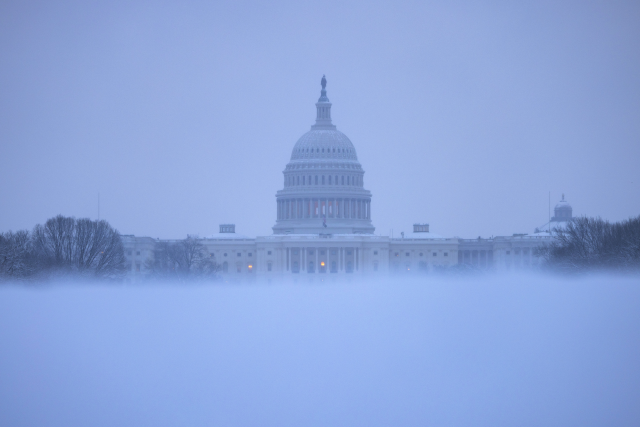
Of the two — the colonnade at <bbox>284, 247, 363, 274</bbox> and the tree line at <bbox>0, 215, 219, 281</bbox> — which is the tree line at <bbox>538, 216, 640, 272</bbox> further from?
the colonnade at <bbox>284, 247, 363, 274</bbox>

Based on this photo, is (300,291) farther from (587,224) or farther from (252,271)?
(252,271)

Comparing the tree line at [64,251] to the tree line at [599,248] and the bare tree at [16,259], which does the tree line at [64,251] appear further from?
the tree line at [599,248]

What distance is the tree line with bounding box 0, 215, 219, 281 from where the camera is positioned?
97.9m

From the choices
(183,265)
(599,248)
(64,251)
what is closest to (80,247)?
(64,251)

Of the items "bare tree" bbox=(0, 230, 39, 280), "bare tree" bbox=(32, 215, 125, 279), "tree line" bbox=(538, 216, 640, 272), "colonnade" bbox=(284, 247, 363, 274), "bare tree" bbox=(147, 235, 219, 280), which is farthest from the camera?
"colonnade" bbox=(284, 247, 363, 274)

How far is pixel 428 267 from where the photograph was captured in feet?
610

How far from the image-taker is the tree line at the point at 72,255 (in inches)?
3853

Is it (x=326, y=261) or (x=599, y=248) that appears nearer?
(x=599, y=248)

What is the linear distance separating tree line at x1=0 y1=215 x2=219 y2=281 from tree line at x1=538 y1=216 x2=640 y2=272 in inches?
1222

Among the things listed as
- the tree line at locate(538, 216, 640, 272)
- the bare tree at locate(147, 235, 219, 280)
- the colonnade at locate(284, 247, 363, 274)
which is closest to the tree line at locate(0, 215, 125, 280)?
the bare tree at locate(147, 235, 219, 280)

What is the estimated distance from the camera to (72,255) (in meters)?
116

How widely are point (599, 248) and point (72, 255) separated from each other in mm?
42512

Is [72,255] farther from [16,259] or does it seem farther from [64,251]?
[16,259]

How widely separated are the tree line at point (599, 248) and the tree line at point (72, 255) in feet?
102
